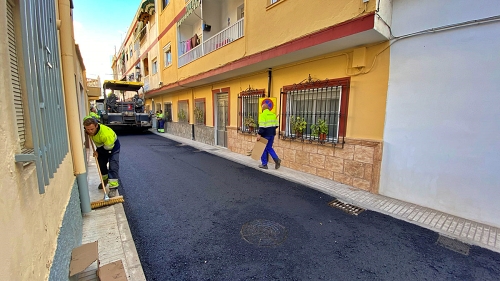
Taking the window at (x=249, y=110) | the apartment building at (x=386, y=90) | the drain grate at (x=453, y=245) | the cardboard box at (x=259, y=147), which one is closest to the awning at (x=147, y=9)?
the apartment building at (x=386, y=90)

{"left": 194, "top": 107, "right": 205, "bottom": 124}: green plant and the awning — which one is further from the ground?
the awning

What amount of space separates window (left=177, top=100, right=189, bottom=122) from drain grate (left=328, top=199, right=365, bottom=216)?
33.4 feet

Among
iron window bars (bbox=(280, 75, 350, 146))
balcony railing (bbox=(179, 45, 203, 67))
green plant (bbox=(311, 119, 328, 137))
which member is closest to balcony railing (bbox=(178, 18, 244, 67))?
balcony railing (bbox=(179, 45, 203, 67))

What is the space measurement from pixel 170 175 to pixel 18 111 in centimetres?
444

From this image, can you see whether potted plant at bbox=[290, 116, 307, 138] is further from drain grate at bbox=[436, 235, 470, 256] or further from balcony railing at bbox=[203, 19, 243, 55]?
balcony railing at bbox=[203, 19, 243, 55]

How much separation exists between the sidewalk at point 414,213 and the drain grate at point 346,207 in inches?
4.8

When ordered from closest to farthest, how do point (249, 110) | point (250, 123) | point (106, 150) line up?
1. point (106, 150)
2. point (250, 123)
3. point (249, 110)

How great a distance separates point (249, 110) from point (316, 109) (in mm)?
2792

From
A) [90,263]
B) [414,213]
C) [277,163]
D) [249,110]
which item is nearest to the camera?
[90,263]

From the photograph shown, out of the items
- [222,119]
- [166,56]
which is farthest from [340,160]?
[166,56]

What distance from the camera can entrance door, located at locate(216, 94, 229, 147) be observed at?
9.38 metres

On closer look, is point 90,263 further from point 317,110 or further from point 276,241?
point 317,110

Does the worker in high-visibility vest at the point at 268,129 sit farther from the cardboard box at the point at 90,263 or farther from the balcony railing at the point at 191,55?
the balcony railing at the point at 191,55

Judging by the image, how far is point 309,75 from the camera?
545 centimetres
